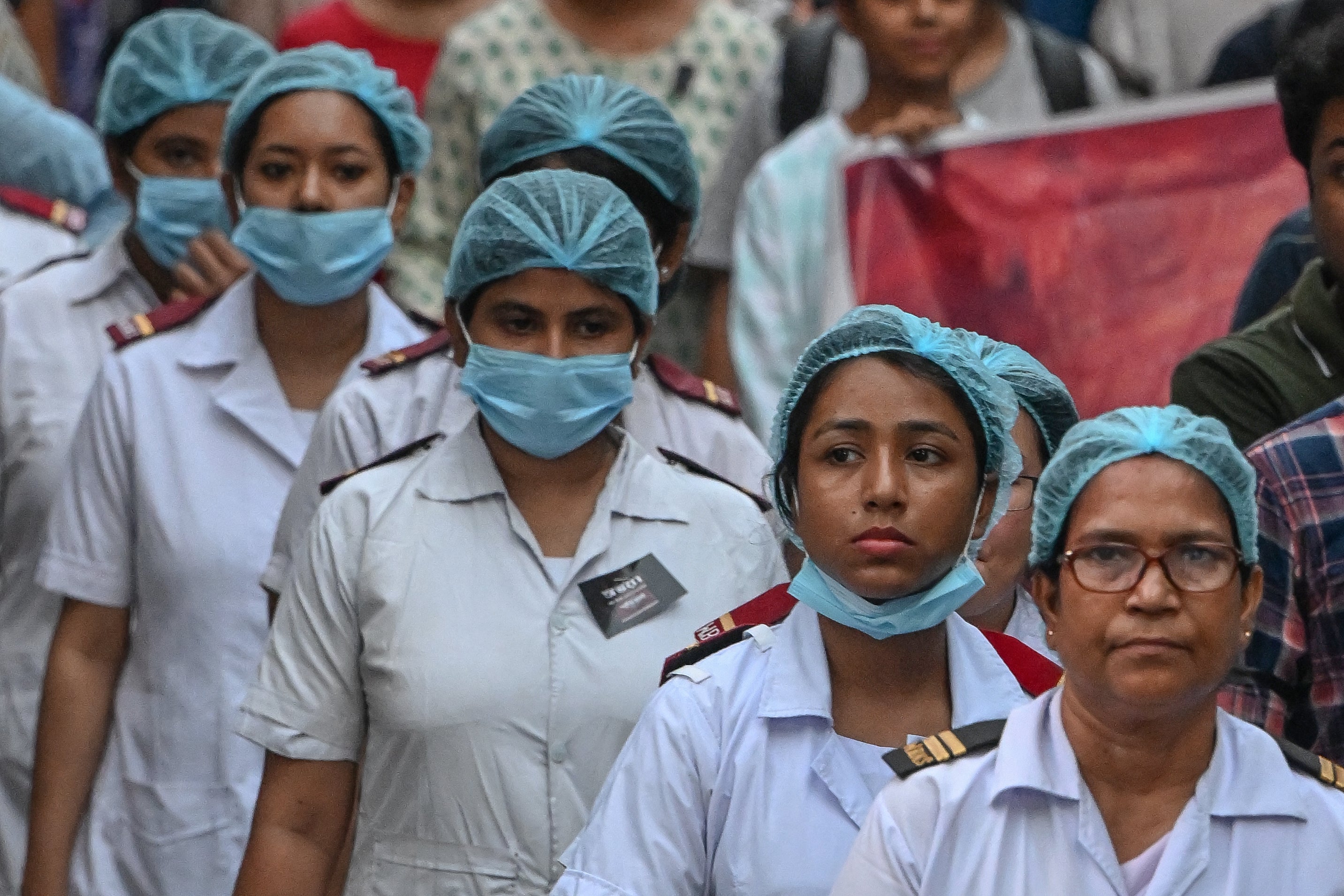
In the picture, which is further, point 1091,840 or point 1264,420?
point 1264,420

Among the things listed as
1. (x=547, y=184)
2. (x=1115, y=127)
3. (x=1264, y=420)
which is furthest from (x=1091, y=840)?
(x=1115, y=127)

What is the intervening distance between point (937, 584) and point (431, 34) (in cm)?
467

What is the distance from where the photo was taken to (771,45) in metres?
7.71

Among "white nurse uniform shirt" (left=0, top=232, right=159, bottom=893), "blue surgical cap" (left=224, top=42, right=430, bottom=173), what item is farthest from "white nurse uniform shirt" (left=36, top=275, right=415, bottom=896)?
"blue surgical cap" (left=224, top=42, right=430, bottom=173)

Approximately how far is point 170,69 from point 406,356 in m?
1.46

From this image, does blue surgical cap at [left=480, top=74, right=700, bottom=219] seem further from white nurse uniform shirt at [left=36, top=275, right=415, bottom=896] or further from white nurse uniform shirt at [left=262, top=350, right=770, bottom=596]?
white nurse uniform shirt at [left=36, top=275, right=415, bottom=896]

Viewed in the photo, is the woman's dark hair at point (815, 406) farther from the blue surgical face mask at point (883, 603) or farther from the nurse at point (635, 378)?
the nurse at point (635, 378)

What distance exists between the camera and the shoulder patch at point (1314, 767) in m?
3.66

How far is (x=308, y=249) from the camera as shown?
228 inches

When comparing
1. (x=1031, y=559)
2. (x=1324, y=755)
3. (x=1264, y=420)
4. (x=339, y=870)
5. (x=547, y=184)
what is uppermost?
(x=547, y=184)

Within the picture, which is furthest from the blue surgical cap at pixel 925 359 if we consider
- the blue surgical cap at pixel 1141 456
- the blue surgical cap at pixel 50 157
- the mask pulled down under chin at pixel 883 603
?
the blue surgical cap at pixel 50 157

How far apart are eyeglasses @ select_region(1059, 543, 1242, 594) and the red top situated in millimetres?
4760

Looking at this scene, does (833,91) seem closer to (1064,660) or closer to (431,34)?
(431,34)

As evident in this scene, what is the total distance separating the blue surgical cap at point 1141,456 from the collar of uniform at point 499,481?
42.4 inches
